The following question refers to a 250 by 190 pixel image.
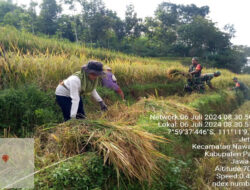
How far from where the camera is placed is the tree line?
1838cm

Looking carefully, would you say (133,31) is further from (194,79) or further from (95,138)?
(95,138)

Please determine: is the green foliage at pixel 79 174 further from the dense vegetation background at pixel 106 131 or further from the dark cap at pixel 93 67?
the dark cap at pixel 93 67

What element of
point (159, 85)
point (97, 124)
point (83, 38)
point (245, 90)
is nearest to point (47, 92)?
point (97, 124)

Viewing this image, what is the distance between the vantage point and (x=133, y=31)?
22.5m

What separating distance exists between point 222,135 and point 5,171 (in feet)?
12.3

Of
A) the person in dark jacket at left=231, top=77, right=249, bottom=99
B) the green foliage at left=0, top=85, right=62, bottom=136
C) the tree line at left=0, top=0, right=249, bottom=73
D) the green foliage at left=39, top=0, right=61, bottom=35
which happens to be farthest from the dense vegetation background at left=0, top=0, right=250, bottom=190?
the green foliage at left=39, top=0, right=61, bottom=35

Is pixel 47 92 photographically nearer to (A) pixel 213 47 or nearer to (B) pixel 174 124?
(B) pixel 174 124

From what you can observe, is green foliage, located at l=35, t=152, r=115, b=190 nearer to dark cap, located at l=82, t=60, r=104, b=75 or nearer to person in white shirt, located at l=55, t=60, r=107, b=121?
person in white shirt, located at l=55, t=60, r=107, b=121

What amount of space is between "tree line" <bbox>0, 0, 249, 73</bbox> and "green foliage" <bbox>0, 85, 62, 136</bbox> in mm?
14586

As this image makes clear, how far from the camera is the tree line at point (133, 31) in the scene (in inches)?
723

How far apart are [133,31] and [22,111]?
21050 mm

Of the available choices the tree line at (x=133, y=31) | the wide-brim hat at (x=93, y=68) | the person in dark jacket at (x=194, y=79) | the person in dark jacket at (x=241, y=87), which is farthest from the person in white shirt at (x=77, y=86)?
the tree line at (x=133, y=31)

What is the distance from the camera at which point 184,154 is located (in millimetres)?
3236

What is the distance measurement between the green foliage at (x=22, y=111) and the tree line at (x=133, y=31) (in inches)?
574
